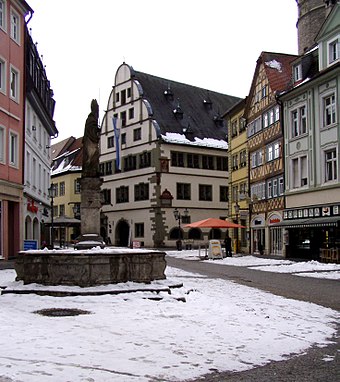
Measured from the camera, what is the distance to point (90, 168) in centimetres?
1616

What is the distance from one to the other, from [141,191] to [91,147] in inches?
1720

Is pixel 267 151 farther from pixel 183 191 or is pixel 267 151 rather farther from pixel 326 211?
pixel 183 191

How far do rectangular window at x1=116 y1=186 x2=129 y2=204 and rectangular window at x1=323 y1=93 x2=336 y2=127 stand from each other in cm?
3391

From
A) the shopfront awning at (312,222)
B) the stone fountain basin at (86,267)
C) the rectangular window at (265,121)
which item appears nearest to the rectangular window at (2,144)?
the stone fountain basin at (86,267)

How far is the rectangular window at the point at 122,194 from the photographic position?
2441 inches

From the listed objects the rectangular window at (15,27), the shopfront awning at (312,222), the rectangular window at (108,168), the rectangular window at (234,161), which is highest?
the rectangular window at (15,27)

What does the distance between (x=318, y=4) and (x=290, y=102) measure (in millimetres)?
25068

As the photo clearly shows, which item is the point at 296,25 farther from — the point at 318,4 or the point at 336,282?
the point at 336,282

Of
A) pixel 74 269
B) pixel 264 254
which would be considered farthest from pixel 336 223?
pixel 74 269

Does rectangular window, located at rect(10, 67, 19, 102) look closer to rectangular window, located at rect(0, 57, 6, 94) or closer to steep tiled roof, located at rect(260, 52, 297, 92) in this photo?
rectangular window, located at rect(0, 57, 6, 94)

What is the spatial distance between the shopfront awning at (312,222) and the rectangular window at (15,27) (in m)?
17.8

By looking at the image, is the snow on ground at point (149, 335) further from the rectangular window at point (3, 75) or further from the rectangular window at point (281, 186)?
the rectangular window at point (281, 186)

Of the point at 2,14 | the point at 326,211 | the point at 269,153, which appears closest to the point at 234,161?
the point at 269,153

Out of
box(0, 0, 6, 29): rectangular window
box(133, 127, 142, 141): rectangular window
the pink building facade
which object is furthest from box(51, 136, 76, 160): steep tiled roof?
box(0, 0, 6, 29): rectangular window
